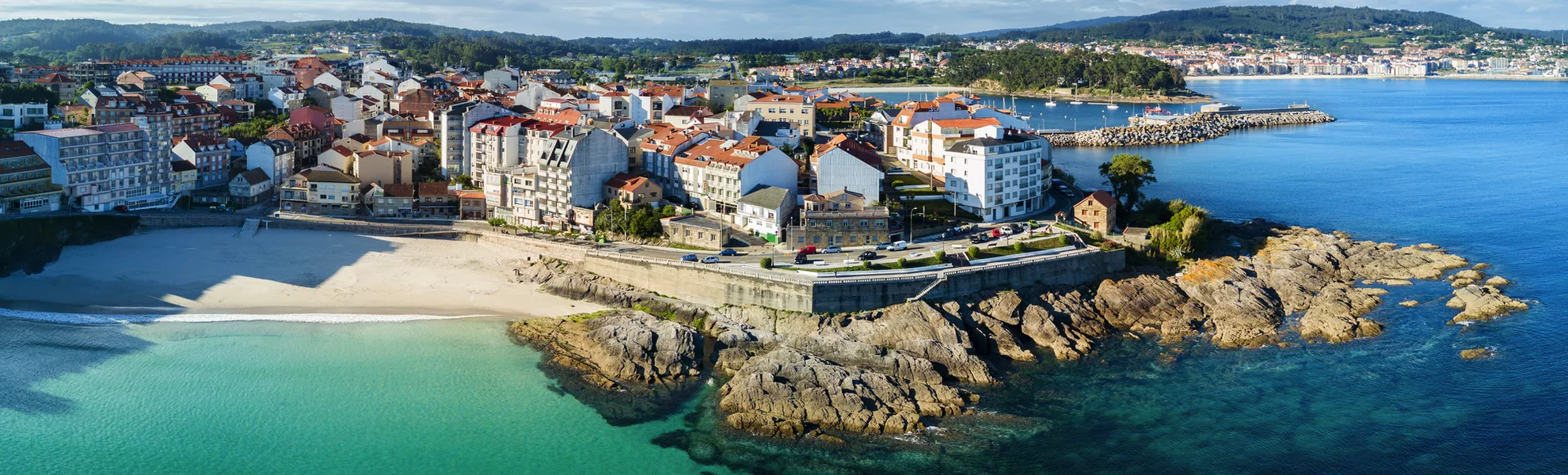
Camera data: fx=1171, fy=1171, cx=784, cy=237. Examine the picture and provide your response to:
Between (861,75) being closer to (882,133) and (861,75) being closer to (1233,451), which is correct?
(882,133)

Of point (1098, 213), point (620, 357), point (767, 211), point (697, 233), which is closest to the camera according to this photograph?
point (620, 357)

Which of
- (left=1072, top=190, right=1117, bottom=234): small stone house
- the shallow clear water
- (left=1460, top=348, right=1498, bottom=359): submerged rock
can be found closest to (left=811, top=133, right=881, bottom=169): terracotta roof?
(left=1072, top=190, right=1117, bottom=234): small stone house

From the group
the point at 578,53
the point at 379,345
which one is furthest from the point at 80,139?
the point at 578,53

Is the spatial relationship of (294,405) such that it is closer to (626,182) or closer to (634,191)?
(634,191)

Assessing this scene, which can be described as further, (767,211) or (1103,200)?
(1103,200)

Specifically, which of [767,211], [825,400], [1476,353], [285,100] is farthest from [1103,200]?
[285,100]

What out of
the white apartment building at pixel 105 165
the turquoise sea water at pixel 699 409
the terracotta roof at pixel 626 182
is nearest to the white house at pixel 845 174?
the terracotta roof at pixel 626 182

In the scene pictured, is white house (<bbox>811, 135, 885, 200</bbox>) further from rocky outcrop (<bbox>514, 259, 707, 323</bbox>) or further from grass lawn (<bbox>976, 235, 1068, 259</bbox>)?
rocky outcrop (<bbox>514, 259, 707, 323</bbox>)
